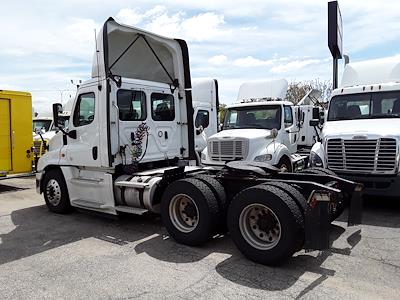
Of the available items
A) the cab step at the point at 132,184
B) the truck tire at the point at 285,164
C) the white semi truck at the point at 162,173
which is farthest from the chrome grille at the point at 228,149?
the cab step at the point at 132,184

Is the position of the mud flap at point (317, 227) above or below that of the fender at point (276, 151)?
below

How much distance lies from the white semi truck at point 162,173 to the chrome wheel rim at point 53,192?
0.8 inches

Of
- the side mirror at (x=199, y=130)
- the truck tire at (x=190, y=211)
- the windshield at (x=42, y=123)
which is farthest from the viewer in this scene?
the windshield at (x=42, y=123)

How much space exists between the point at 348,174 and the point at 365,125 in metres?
1.22

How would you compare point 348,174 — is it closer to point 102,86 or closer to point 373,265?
point 373,265

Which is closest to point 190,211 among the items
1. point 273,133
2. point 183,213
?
point 183,213

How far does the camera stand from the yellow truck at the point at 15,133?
440 inches

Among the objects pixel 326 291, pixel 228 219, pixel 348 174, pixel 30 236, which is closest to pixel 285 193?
pixel 228 219

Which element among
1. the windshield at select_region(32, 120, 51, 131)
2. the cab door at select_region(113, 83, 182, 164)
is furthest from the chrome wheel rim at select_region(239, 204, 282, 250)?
the windshield at select_region(32, 120, 51, 131)

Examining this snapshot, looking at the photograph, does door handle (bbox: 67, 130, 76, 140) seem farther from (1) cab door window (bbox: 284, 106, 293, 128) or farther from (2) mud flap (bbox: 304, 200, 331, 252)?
(1) cab door window (bbox: 284, 106, 293, 128)

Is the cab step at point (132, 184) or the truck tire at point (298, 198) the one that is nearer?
the truck tire at point (298, 198)

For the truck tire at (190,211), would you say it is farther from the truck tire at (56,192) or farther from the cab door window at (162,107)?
the truck tire at (56,192)

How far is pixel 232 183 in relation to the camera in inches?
223

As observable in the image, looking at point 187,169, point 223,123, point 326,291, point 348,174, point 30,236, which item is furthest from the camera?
point 223,123
